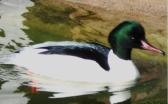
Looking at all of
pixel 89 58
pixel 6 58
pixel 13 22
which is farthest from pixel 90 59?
pixel 13 22

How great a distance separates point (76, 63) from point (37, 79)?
288 mm

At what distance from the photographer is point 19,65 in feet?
17.6

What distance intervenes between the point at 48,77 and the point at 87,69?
0.89ft

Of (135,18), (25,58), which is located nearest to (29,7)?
(135,18)

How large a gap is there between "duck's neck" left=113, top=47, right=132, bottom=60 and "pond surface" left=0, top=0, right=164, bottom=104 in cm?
30

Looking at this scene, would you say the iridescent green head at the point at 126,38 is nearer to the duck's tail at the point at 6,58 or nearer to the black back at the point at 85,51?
the black back at the point at 85,51

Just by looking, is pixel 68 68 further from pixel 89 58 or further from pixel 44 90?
pixel 44 90

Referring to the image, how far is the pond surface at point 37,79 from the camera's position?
500 cm

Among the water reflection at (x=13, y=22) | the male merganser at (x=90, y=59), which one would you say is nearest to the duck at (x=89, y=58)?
the male merganser at (x=90, y=59)

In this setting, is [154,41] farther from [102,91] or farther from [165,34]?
[102,91]

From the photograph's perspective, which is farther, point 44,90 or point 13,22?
point 13,22

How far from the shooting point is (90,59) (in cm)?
531

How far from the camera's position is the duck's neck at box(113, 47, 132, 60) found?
5.56 metres

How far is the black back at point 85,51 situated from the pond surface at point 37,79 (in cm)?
20
